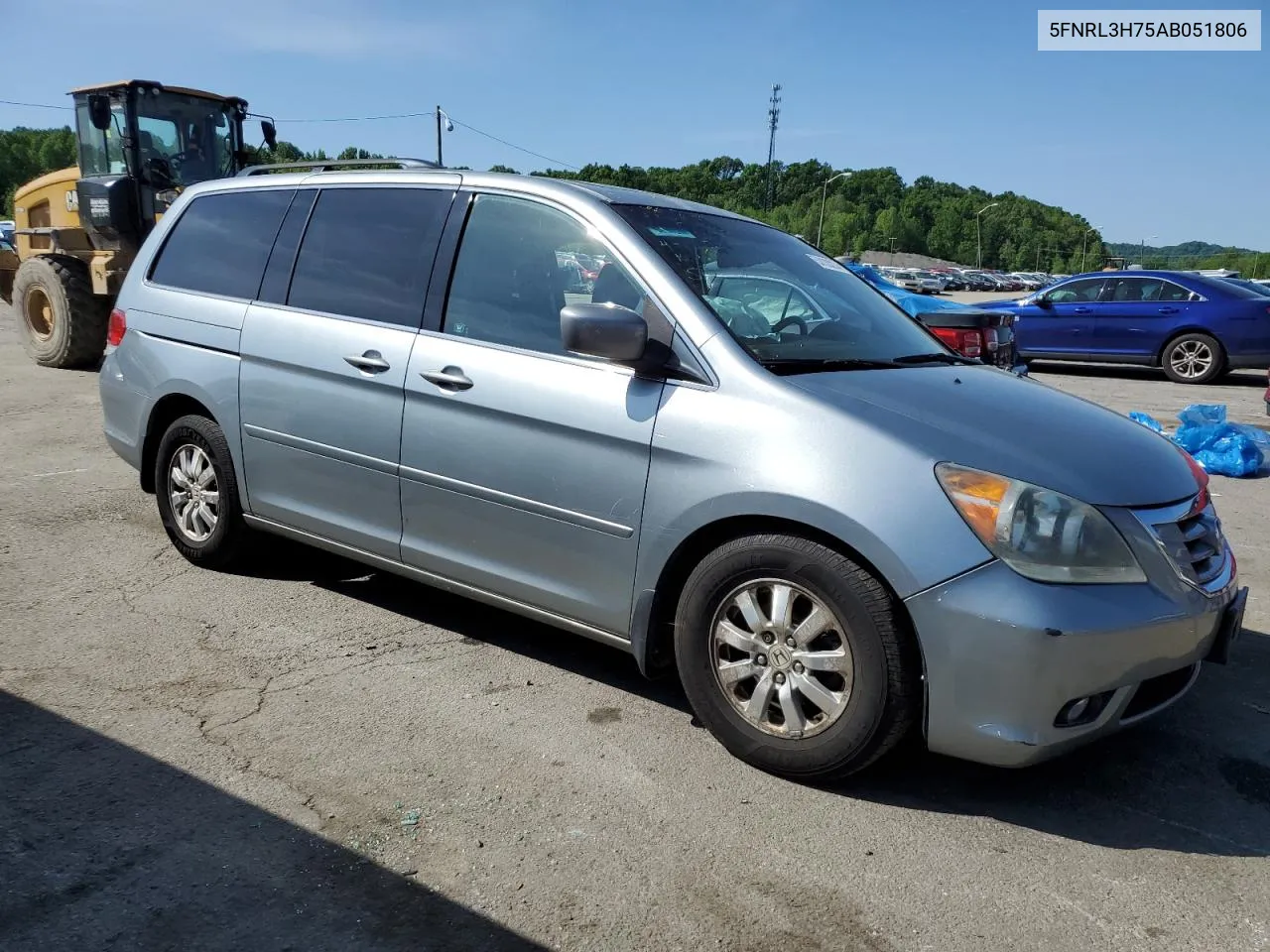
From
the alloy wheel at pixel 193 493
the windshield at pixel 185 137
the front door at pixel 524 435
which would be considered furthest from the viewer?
the windshield at pixel 185 137

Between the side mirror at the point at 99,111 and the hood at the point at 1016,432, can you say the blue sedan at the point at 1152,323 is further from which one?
the hood at the point at 1016,432

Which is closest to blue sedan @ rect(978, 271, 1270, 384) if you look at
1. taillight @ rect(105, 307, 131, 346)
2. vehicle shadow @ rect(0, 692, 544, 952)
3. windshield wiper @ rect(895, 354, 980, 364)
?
windshield wiper @ rect(895, 354, 980, 364)

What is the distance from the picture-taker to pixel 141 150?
11641 millimetres

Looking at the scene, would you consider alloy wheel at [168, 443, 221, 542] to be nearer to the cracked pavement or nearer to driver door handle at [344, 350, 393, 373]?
the cracked pavement

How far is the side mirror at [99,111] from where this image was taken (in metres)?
10.9

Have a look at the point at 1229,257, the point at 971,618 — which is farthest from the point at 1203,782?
the point at 1229,257

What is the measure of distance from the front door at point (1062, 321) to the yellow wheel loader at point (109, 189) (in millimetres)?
10875

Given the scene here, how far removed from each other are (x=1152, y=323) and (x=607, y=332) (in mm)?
13636

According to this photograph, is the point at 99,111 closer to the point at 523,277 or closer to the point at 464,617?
the point at 464,617

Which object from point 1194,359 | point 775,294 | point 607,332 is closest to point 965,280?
point 1194,359

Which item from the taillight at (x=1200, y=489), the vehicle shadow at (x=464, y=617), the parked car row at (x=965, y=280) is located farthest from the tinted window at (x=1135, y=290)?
the parked car row at (x=965, y=280)

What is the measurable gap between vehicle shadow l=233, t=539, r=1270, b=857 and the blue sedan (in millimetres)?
11544

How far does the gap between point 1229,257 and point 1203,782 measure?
4791 inches

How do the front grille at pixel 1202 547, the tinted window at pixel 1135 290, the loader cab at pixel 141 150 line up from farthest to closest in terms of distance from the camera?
the tinted window at pixel 1135 290 < the loader cab at pixel 141 150 < the front grille at pixel 1202 547
